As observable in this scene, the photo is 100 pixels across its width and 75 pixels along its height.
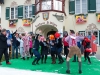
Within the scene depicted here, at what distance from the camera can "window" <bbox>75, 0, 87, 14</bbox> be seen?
59.4ft

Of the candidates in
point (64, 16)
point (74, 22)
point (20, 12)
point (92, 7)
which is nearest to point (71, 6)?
point (64, 16)

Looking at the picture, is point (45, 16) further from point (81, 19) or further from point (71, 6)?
point (81, 19)

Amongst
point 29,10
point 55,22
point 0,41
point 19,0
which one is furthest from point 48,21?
point 0,41

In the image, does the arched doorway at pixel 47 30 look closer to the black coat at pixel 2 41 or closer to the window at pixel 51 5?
the window at pixel 51 5

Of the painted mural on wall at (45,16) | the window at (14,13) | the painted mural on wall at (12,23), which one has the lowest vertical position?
the painted mural on wall at (12,23)

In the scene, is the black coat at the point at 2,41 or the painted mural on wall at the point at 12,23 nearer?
the black coat at the point at 2,41

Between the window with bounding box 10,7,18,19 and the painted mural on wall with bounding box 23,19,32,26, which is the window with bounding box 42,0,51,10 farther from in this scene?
the window with bounding box 10,7,18,19

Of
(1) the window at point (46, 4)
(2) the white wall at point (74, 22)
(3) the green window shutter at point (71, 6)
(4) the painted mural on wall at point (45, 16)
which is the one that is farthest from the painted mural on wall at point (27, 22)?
(3) the green window shutter at point (71, 6)

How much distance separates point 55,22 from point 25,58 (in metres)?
5.89

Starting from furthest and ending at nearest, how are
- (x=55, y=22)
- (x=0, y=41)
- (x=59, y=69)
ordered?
1. (x=55, y=22)
2. (x=0, y=41)
3. (x=59, y=69)

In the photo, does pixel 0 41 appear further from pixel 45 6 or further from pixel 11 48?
pixel 45 6

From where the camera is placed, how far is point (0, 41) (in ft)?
31.9

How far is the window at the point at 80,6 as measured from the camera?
713 inches

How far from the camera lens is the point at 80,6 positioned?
60.1 ft
